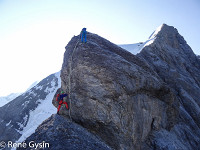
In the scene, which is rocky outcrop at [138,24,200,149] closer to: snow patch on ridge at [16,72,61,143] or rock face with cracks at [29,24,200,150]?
rock face with cracks at [29,24,200,150]

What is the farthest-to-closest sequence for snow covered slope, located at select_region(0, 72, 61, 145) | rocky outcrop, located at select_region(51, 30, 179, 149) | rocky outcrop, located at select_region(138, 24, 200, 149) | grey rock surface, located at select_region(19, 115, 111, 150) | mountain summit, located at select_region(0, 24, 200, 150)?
snow covered slope, located at select_region(0, 72, 61, 145), rocky outcrop, located at select_region(138, 24, 200, 149), rocky outcrop, located at select_region(51, 30, 179, 149), mountain summit, located at select_region(0, 24, 200, 150), grey rock surface, located at select_region(19, 115, 111, 150)

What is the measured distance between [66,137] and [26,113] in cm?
4451

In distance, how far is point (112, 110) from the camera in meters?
11.5

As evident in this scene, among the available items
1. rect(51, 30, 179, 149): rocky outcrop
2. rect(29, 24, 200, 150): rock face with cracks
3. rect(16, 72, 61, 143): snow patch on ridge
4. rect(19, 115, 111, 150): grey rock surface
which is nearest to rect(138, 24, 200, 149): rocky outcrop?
rect(29, 24, 200, 150): rock face with cracks

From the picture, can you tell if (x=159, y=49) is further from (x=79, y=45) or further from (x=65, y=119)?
(x=65, y=119)

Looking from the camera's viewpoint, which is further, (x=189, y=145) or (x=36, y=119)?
(x=36, y=119)

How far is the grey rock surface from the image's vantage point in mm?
8891

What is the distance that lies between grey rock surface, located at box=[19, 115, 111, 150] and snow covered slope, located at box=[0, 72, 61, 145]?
32656 mm

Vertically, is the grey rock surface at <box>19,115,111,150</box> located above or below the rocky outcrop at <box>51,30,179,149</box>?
below

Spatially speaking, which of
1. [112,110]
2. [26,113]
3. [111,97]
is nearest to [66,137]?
[112,110]

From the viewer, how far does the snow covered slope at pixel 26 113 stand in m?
41.2

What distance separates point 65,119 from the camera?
39.4ft

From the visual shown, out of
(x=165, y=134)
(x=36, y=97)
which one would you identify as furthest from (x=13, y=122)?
(x=165, y=134)

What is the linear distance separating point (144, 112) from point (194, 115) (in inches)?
389
